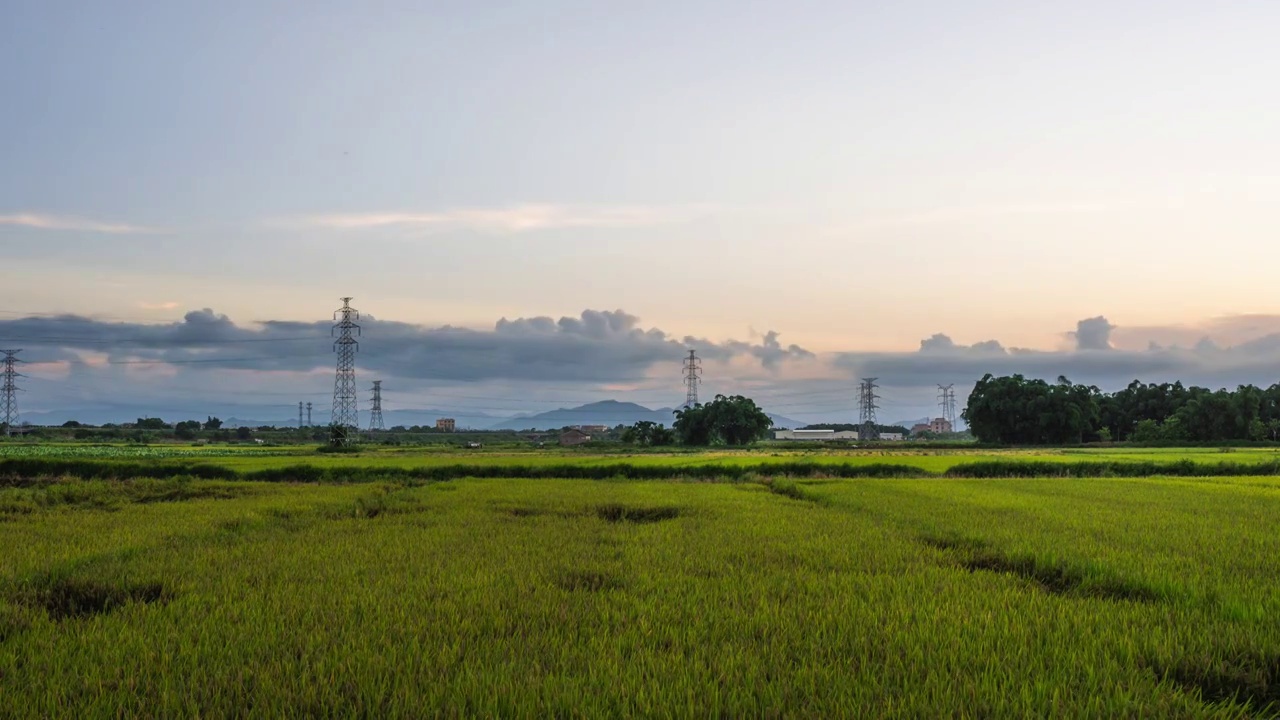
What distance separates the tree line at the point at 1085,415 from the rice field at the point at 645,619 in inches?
2713

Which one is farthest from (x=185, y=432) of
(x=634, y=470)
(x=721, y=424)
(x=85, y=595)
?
(x=85, y=595)

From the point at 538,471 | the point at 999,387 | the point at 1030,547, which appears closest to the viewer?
the point at 1030,547

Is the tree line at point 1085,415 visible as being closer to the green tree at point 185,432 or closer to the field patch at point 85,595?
the field patch at point 85,595

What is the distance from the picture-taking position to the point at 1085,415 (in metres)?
75.3

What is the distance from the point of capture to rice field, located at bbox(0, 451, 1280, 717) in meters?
4.42

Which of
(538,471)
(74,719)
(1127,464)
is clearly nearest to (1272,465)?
(1127,464)

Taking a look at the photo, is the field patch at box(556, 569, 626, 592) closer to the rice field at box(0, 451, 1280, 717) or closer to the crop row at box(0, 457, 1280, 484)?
the rice field at box(0, 451, 1280, 717)

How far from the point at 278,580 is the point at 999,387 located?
81.3 meters

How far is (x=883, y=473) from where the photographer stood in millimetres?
32438

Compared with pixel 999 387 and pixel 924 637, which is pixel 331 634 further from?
pixel 999 387

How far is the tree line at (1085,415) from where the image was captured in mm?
71188

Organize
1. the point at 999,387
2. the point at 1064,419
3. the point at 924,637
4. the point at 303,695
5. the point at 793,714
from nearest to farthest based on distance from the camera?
1. the point at 793,714
2. the point at 303,695
3. the point at 924,637
4. the point at 1064,419
5. the point at 999,387

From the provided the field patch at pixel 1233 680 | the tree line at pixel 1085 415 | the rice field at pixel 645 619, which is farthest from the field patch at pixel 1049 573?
the tree line at pixel 1085 415

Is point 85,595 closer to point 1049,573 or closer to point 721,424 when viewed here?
point 1049,573
